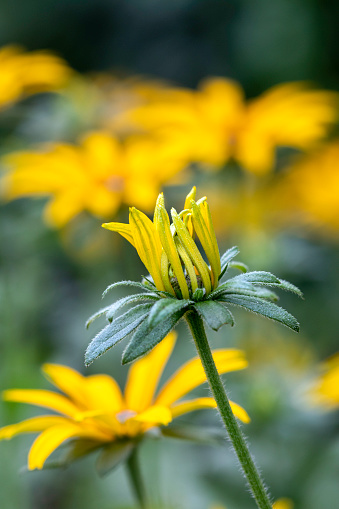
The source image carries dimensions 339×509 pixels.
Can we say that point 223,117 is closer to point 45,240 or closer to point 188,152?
point 188,152

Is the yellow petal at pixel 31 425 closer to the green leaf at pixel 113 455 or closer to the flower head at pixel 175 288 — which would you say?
the green leaf at pixel 113 455

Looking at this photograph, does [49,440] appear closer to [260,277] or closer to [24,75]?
[260,277]

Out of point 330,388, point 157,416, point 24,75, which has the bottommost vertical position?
point 330,388

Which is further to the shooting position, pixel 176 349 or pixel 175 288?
pixel 176 349

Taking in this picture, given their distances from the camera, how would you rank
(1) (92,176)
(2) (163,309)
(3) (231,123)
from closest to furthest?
(2) (163,309)
(1) (92,176)
(3) (231,123)

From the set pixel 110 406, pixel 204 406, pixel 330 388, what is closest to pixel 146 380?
pixel 110 406

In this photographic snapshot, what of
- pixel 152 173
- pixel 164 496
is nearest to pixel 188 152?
pixel 152 173

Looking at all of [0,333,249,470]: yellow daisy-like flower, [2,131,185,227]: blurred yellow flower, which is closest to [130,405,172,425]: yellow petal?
[0,333,249,470]: yellow daisy-like flower

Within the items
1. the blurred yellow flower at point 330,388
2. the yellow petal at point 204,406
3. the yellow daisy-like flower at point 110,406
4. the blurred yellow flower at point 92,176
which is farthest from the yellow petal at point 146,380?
the blurred yellow flower at point 92,176
